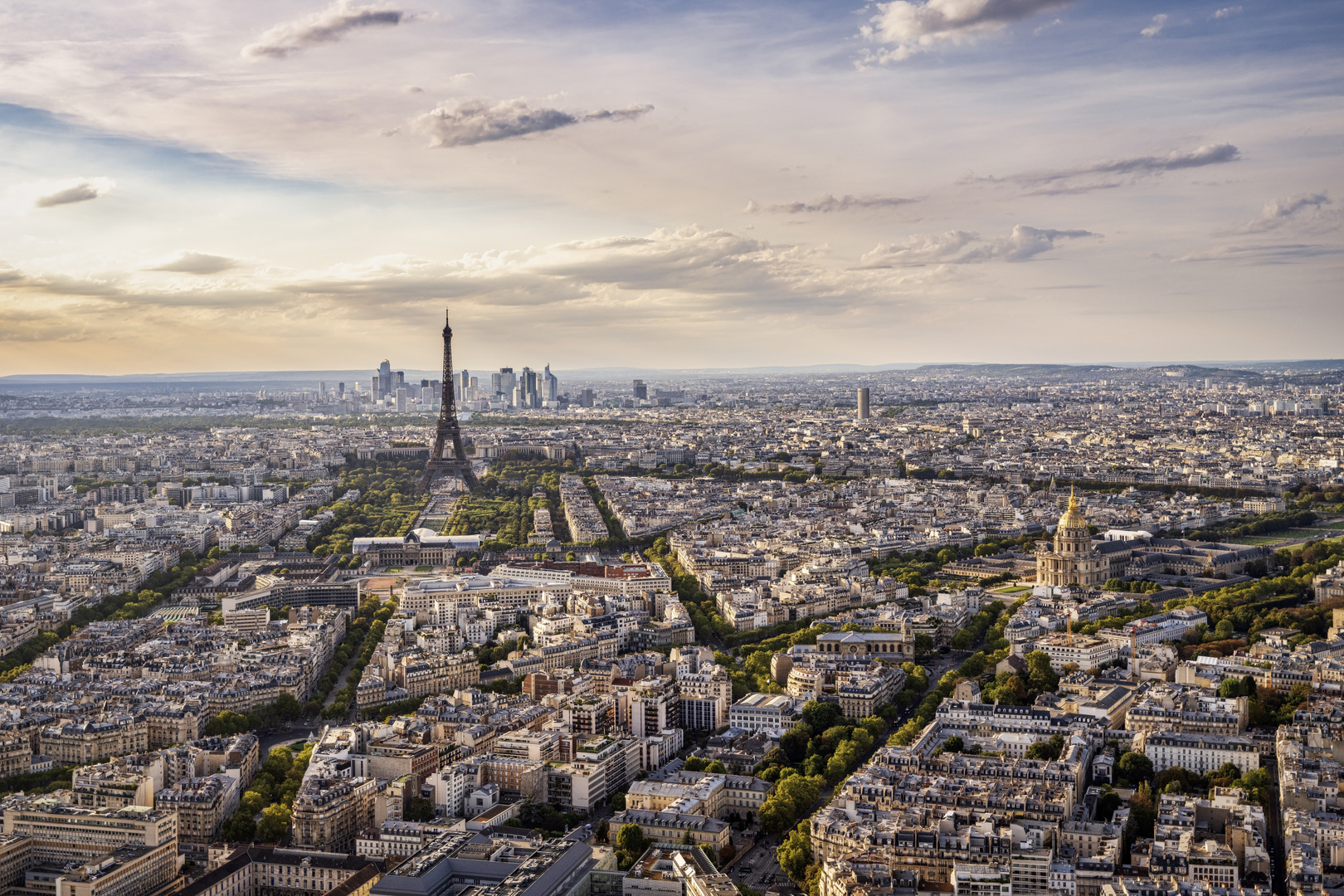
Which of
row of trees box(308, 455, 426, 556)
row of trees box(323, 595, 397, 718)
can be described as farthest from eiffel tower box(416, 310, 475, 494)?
row of trees box(323, 595, 397, 718)

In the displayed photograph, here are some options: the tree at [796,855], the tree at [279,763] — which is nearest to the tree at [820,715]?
the tree at [796,855]

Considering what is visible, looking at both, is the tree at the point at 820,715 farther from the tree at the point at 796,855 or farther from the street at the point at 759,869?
the tree at the point at 796,855

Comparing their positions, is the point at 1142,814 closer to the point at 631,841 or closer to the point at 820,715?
the point at 820,715

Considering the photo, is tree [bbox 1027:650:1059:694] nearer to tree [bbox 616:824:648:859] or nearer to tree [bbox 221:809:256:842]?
tree [bbox 616:824:648:859]

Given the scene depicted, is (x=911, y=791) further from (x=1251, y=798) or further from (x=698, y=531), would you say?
(x=698, y=531)

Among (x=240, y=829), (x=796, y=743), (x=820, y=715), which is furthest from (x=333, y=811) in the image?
(x=820, y=715)

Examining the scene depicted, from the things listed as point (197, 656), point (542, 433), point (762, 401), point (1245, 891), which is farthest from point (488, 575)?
point (762, 401)
